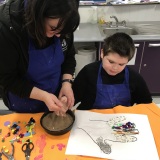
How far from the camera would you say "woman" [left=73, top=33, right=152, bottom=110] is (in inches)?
49.2

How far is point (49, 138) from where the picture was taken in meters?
0.94

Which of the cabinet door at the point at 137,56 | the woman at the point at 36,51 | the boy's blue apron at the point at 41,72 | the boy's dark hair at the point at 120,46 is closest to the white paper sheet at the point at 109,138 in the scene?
the woman at the point at 36,51

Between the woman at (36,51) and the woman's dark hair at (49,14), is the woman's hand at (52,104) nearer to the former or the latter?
the woman at (36,51)

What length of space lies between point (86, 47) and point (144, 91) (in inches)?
61.1

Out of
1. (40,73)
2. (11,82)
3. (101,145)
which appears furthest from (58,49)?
(101,145)

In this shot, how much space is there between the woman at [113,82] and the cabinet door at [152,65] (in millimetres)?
1092

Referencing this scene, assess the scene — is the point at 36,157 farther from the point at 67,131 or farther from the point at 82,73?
the point at 82,73

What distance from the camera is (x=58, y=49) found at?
107cm

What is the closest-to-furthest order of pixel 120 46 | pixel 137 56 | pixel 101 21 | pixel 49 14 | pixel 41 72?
1. pixel 49 14
2. pixel 41 72
3. pixel 120 46
4. pixel 137 56
5. pixel 101 21

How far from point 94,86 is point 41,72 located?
1.38ft

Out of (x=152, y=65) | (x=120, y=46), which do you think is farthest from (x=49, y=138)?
(x=152, y=65)

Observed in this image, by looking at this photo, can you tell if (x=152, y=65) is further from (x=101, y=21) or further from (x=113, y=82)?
(x=113, y=82)

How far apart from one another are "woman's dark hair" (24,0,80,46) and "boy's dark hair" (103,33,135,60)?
19.7 inches

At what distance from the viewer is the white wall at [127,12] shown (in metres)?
2.69
